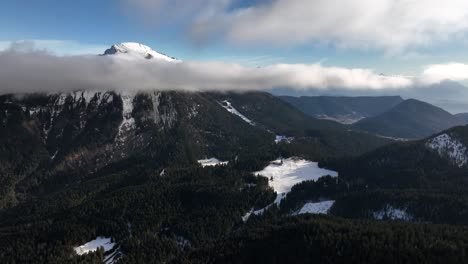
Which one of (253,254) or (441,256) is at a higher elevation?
(441,256)

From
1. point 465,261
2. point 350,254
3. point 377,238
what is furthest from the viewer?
point 377,238

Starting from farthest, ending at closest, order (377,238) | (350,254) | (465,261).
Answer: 1. (377,238)
2. (350,254)
3. (465,261)

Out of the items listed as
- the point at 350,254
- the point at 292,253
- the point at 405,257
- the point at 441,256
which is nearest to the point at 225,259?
the point at 292,253


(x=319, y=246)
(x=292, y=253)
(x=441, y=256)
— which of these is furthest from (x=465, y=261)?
(x=292, y=253)

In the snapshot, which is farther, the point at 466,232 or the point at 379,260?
the point at 466,232

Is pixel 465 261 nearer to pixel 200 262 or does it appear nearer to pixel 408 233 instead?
pixel 408 233

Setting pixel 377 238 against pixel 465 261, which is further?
pixel 377 238

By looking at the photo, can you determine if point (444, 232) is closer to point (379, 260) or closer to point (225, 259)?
point (379, 260)

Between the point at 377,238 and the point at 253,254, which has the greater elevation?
the point at 377,238

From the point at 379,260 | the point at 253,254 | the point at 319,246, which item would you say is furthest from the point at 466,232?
the point at 253,254
